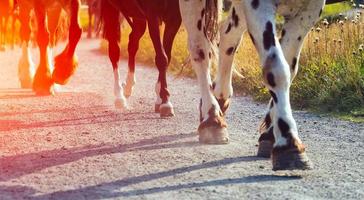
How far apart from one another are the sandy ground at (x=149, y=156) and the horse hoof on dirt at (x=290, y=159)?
8cm

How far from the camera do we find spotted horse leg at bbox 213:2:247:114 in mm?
7910

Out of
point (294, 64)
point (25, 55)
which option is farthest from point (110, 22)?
point (294, 64)

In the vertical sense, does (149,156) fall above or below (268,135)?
below

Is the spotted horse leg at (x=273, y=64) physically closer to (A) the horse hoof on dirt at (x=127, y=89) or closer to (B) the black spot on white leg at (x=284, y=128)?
(B) the black spot on white leg at (x=284, y=128)

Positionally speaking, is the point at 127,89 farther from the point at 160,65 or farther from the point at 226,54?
the point at 226,54

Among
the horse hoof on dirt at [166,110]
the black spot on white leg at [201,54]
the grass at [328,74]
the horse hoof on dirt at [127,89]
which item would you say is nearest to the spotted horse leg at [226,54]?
the black spot on white leg at [201,54]

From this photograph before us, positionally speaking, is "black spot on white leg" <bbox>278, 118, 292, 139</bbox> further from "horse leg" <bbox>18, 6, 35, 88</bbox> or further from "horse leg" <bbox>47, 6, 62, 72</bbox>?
"horse leg" <bbox>47, 6, 62, 72</bbox>

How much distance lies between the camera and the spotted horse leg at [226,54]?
7910 mm

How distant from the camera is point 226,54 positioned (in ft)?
26.1

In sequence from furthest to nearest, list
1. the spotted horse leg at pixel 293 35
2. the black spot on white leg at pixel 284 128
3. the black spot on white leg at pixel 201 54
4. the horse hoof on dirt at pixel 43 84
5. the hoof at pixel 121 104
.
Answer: the horse hoof on dirt at pixel 43 84
the hoof at pixel 121 104
the black spot on white leg at pixel 201 54
the spotted horse leg at pixel 293 35
the black spot on white leg at pixel 284 128

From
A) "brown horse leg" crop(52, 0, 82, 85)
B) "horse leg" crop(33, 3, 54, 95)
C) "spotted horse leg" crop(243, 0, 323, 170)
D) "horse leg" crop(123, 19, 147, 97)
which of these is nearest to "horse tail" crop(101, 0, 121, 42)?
"horse leg" crop(123, 19, 147, 97)

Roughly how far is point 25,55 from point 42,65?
1.36 m

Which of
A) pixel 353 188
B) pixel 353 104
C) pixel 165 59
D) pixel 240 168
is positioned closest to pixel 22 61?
pixel 165 59

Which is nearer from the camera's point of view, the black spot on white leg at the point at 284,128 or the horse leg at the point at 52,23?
the black spot on white leg at the point at 284,128
